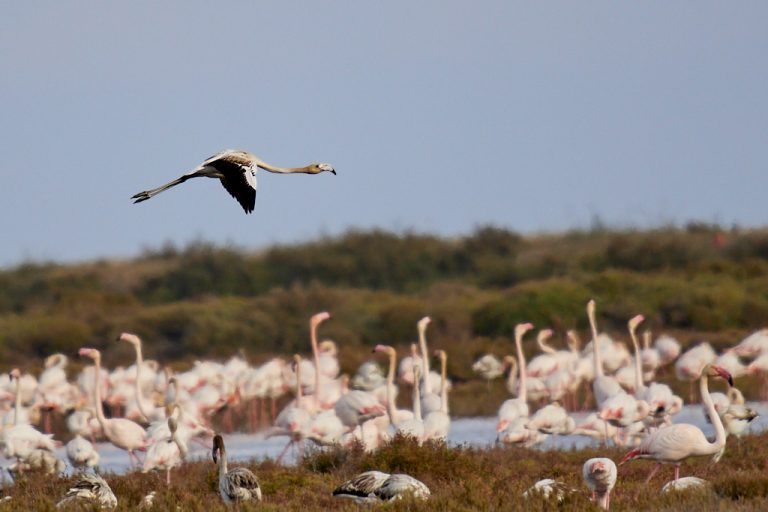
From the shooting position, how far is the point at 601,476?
32.6 ft

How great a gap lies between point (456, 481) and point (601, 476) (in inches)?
90.3

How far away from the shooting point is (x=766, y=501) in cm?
927

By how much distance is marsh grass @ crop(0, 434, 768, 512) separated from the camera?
9.73 metres

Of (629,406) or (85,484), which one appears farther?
(629,406)

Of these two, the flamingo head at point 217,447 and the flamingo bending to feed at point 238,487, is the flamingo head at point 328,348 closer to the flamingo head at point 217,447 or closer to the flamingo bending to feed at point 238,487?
the flamingo head at point 217,447

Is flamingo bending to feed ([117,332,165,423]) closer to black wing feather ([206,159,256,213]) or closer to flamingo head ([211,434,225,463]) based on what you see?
black wing feather ([206,159,256,213])

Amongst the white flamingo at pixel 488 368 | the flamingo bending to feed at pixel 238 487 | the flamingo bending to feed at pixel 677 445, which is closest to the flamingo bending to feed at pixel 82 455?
the flamingo bending to feed at pixel 238 487

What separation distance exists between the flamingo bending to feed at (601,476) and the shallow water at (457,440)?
7.39 meters

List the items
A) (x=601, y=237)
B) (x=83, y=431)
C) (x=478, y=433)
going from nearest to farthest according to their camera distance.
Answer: (x=83, y=431) → (x=478, y=433) → (x=601, y=237)

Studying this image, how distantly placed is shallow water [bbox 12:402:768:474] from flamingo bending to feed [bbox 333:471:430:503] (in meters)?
6.69

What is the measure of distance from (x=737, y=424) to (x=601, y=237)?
3613cm

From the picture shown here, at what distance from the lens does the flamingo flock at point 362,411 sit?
39.4ft

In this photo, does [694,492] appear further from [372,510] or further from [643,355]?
[643,355]

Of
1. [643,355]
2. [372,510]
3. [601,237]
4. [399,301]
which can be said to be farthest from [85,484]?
[601,237]
